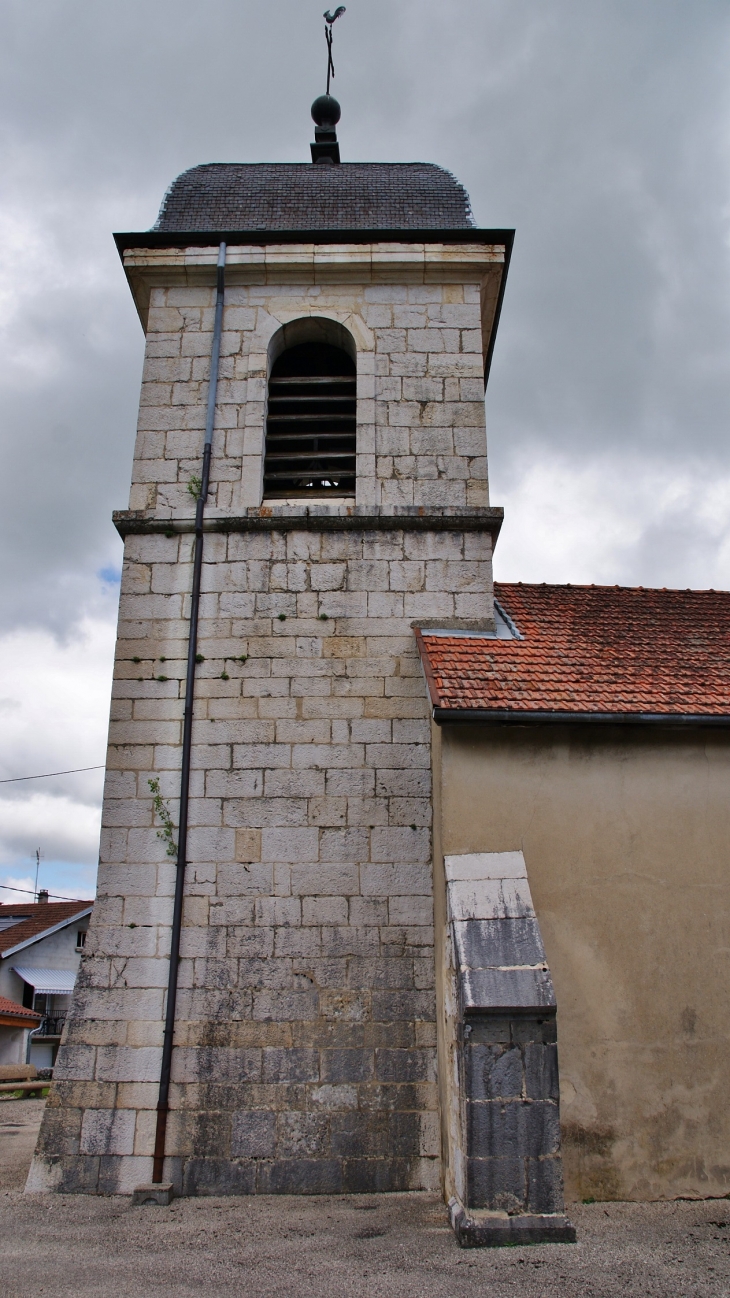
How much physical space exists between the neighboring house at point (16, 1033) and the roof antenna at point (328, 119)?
2122cm

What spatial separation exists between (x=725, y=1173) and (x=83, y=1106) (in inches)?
158

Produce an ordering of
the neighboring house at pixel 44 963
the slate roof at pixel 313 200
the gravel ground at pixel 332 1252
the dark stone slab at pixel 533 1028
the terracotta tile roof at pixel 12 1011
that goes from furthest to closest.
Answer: the neighboring house at pixel 44 963
the terracotta tile roof at pixel 12 1011
the slate roof at pixel 313 200
the dark stone slab at pixel 533 1028
the gravel ground at pixel 332 1252

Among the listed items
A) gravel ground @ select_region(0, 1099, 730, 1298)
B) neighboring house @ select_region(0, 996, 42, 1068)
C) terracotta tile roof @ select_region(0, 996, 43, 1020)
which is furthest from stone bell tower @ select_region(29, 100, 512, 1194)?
neighboring house @ select_region(0, 996, 42, 1068)

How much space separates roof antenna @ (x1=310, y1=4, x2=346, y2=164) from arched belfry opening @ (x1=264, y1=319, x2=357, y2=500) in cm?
331

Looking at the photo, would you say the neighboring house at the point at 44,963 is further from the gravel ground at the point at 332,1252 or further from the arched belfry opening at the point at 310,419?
the gravel ground at the point at 332,1252

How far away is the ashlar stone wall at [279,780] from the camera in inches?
214

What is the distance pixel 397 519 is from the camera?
695 centimetres

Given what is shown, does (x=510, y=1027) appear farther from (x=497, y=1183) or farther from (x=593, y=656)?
(x=593, y=656)

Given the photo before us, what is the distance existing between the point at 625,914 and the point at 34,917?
27405mm

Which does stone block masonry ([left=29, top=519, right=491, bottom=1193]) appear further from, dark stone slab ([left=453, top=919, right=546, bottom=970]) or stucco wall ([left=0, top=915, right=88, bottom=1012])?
stucco wall ([left=0, top=915, right=88, bottom=1012])

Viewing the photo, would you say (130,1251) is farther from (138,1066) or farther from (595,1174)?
(595,1174)

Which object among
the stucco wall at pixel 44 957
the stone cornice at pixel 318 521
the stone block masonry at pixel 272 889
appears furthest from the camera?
the stucco wall at pixel 44 957

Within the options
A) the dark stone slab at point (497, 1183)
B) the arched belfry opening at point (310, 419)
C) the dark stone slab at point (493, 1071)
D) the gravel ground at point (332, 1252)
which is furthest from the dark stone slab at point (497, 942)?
the arched belfry opening at point (310, 419)

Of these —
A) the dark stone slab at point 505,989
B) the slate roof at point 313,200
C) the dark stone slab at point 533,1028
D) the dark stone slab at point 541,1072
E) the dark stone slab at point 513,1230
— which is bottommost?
A: the dark stone slab at point 513,1230
